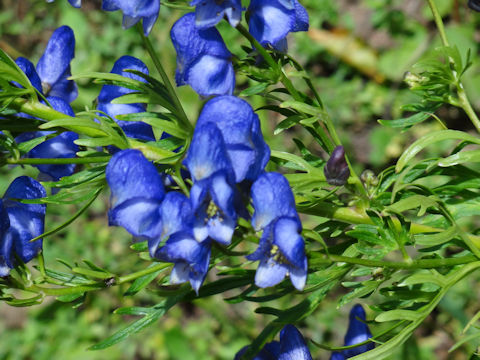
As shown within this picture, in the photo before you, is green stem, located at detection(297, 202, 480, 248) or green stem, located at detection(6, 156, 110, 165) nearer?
green stem, located at detection(6, 156, 110, 165)

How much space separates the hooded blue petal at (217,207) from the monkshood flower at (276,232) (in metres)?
0.05

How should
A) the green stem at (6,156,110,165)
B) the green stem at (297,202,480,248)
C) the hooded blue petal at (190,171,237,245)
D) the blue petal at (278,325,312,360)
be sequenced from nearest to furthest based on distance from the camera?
the hooded blue petal at (190,171,237,245) < the green stem at (6,156,110,165) < the green stem at (297,202,480,248) < the blue petal at (278,325,312,360)

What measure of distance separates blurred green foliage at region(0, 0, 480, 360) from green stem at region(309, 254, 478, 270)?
180 cm

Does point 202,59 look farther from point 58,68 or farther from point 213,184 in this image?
point 58,68

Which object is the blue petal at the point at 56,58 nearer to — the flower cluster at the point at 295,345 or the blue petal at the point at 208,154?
the blue petal at the point at 208,154

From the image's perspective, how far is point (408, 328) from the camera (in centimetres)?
112

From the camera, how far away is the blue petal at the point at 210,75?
1.12 m

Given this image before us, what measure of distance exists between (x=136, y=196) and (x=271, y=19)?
0.42 meters

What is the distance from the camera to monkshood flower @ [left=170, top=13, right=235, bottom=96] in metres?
1.12

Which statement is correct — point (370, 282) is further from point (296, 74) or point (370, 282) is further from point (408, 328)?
point (296, 74)

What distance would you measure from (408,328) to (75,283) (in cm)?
64

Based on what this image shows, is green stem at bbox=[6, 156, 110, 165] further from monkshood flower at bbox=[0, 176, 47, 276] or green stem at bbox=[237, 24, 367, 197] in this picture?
green stem at bbox=[237, 24, 367, 197]

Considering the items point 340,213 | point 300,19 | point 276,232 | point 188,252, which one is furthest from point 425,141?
point 188,252

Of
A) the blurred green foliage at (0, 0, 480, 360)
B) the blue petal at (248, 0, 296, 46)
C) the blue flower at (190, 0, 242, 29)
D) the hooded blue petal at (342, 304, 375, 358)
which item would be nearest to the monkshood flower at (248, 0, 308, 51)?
the blue petal at (248, 0, 296, 46)
